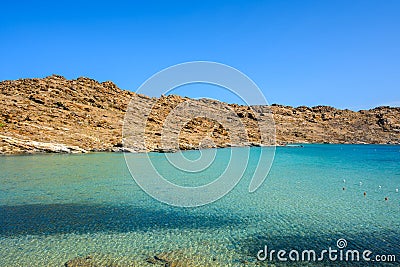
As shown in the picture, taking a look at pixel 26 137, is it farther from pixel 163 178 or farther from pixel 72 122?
pixel 163 178

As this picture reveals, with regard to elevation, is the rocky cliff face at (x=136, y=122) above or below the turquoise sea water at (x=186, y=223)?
above

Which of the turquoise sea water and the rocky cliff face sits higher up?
the rocky cliff face

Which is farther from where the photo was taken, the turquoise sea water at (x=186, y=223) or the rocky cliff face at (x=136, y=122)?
the rocky cliff face at (x=136, y=122)

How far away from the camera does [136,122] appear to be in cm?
7250

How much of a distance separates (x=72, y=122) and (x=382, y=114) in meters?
126

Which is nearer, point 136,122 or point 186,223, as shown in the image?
point 186,223

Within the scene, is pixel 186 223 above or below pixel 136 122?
below

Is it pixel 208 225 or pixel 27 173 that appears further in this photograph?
pixel 27 173

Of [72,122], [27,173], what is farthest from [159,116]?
[27,173]

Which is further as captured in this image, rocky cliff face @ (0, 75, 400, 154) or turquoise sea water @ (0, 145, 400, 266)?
rocky cliff face @ (0, 75, 400, 154)

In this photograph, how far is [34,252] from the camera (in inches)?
394

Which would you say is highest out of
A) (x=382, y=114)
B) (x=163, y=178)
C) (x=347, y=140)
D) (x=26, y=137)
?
(x=382, y=114)

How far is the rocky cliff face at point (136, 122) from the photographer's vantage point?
53062mm

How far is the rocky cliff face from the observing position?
53062mm
